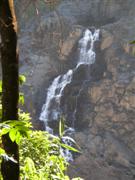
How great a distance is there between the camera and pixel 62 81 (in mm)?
21781

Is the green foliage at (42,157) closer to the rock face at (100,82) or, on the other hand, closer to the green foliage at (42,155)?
the green foliage at (42,155)

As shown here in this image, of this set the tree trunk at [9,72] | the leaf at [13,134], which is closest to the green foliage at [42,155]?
the tree trunk at [9,72]

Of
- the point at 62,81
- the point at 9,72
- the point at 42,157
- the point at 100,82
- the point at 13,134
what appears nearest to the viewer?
the point at 13,134

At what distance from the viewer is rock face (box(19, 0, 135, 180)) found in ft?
60.1

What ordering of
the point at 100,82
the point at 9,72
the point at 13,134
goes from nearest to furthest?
the point at 13,134
the point at 9,72
the point at 100,82

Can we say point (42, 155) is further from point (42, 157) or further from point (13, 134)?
point (13, 134)

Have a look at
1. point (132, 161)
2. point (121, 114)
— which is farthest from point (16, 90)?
point (121, 114)

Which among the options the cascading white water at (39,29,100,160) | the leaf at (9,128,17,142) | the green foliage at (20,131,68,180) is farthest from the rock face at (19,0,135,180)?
the leaf at (9,128,17,142)

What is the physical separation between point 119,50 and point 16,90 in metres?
20.4

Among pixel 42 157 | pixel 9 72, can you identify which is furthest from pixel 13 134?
pixel 42 157

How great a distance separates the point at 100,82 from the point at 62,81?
2.53m

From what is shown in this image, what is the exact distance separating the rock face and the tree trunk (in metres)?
16.1

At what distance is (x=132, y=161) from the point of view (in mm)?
18094

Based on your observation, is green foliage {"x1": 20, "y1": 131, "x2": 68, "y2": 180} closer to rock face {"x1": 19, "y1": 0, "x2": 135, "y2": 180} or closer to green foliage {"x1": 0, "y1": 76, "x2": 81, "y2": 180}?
green foliage {"x1": 0, "y1": 76, "x2": 81, "y2": 180}
